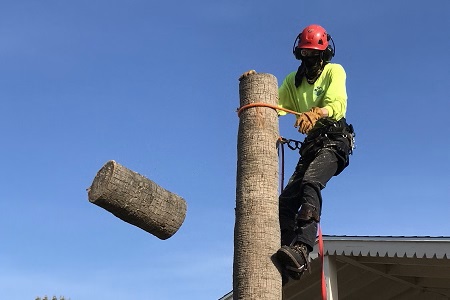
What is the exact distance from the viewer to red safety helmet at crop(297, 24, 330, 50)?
4941 millimetres

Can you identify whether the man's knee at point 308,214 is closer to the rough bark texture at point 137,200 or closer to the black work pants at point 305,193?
the black work pants at point 305,193

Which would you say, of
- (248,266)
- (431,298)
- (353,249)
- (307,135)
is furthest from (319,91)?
(431,298)

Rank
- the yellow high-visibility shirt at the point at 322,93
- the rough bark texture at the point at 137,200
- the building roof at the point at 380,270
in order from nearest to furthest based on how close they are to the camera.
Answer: the rough bark texture at the point at 137,200 < the yellow high-visibility shirt at the point at 322,93 < the building roof at the point at 380,270

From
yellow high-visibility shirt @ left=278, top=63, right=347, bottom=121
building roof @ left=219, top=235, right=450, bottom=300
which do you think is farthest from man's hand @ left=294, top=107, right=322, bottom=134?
building roof @ left=219, top=235, right=450, bottom=300

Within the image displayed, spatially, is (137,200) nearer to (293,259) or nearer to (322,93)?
(293,259)

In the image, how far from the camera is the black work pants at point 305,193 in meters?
4.38

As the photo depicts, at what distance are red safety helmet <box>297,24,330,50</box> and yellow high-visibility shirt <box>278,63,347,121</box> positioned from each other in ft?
0.61

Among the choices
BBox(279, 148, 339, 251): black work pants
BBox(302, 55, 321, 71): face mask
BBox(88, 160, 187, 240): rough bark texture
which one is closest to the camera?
BBox(88, 160, 187, 240): rough bark texture

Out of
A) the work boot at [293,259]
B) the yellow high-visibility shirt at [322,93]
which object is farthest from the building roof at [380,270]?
the work boot at [293,259]

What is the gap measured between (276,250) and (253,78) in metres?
1.13

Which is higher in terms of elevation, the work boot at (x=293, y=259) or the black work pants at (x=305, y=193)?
A: the black work pants at (x=305, y=193)

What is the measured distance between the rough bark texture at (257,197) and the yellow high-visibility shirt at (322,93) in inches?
12.4

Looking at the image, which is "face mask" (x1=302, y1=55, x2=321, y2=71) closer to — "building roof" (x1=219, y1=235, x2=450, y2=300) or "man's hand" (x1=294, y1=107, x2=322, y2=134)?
"man's hand" (x1=294, y1=107, x2=322, y2=134)

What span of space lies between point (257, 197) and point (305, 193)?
586 millimetres
